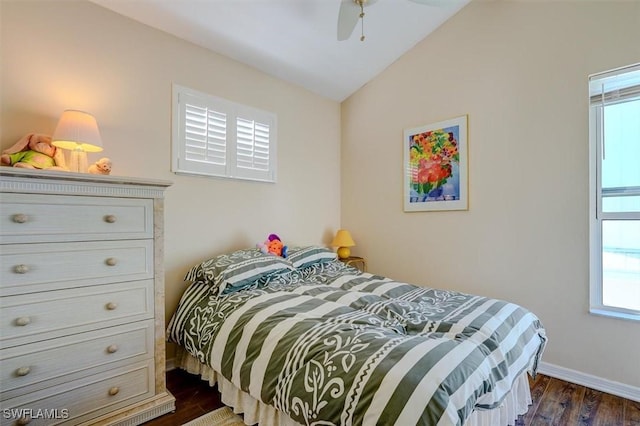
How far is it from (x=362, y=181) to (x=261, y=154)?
1314mm

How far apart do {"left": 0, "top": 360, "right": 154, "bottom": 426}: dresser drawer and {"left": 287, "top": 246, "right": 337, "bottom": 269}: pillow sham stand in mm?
1316

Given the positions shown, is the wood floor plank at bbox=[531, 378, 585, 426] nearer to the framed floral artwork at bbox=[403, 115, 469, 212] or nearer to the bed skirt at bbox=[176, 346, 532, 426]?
the bed skirt at bbox=[176, 346, 532, 426]

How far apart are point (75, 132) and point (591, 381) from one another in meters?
3.86

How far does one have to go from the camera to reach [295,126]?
345cm

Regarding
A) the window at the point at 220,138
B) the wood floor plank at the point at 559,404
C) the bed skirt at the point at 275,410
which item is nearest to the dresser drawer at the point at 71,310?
the bed skirt at the point at 275,410

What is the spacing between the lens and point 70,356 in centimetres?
154

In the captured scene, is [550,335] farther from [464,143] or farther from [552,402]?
[464,143]

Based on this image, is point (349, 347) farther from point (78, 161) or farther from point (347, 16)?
point (347, 16)

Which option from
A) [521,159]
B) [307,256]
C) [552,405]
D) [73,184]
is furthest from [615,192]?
[73,184]

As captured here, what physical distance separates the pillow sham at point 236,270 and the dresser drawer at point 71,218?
56cm

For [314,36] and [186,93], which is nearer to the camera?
[186,93]

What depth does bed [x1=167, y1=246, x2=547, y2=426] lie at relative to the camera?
113 cm

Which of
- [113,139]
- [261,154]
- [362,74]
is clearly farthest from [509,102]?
[113,139]

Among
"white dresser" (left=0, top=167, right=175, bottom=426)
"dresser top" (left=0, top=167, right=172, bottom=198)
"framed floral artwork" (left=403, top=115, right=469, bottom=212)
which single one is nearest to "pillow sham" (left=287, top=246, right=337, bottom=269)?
"framed floral artwork" (left=403, top=115, right=469, bottom=212)
